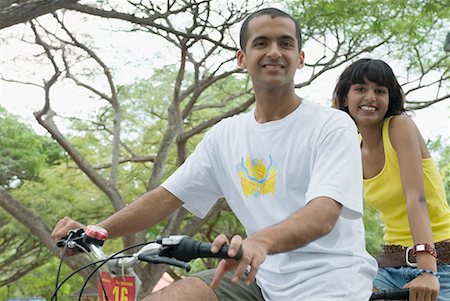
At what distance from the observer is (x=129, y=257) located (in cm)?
202

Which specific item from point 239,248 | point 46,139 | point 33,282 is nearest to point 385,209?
point 239,248

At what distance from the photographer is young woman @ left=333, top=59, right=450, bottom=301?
2771 millimetres

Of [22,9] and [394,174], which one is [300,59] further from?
[22,9]

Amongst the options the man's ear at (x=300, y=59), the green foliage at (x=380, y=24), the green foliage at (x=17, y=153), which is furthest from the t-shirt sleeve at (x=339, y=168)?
the green foliage at (x=17, y=153)

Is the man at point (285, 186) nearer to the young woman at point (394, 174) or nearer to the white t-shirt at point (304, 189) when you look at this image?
the white t-shirt at point (304, 189)

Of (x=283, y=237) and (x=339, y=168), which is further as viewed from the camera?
(x=339, y=168)

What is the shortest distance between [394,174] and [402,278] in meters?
0.43

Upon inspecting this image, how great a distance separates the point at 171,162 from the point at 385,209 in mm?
13548

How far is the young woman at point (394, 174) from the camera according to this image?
2771 millimetres

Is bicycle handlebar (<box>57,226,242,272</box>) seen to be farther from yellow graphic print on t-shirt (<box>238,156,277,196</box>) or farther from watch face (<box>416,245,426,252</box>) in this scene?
watch face (<box>416,245,426,252</box>)

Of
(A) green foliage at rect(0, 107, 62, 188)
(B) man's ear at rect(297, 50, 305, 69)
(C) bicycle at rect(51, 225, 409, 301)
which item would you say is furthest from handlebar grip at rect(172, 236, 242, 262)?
(A) green foliage at rect(0, 107, 62, 188)

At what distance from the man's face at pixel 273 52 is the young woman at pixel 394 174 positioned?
635mm

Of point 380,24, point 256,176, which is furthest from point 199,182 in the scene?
point 380,24

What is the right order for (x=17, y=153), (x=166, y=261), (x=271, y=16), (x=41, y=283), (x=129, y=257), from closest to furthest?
(x=166, y=261)
(x=129, y=257)
(x=271, y=16)
(x=17, y=153)
(x=41, y=283)
